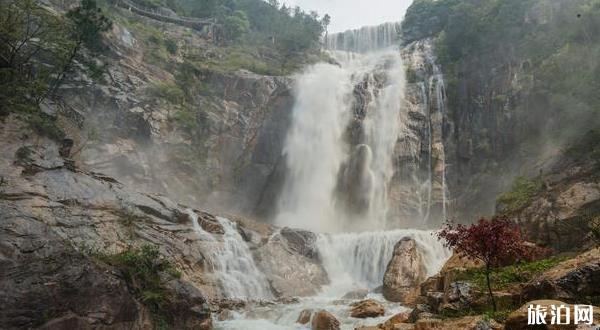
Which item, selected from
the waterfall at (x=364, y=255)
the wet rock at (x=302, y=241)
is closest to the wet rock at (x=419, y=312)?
the waterfall at (x=364, y=255)

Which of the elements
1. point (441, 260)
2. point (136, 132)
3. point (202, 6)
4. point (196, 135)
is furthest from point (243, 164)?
point (202, 6)

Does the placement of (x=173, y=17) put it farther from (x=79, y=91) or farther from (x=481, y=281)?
(x=481, y=281)

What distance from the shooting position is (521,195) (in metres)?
22.7

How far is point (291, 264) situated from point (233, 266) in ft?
12.6

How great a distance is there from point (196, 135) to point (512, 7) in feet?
99.1

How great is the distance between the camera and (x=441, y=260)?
2559 centimetres

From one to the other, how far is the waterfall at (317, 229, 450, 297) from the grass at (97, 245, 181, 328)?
11.6 meters

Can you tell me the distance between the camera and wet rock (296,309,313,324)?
57.1 ft

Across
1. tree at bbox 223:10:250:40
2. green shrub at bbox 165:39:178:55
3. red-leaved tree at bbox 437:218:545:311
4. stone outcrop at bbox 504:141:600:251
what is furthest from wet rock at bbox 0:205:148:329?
tree at bbox 223:10:250:40

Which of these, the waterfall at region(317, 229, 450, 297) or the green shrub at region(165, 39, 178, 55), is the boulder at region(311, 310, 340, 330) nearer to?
the waterfall at region(317, 229, 450, 297)

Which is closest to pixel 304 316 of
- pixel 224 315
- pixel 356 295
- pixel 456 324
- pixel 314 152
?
pixel 224 315

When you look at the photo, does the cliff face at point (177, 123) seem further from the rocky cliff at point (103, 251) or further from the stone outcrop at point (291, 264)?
the stone outcrop at point (291, 264)

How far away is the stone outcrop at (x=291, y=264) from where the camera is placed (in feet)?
79.3

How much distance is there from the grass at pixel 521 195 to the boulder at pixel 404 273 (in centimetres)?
494
